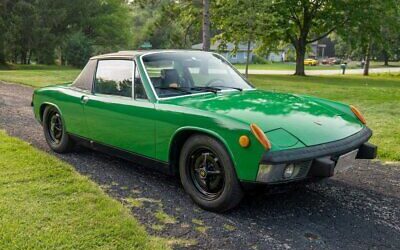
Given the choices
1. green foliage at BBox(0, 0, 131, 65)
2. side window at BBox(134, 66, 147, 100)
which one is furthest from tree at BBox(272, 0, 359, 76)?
side window at BBox(134, 66, 147, 100)

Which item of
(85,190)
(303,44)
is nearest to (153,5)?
(303,44)

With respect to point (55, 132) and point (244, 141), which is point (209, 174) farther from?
point (55, 132)

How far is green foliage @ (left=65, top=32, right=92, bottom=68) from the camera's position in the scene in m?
39.6

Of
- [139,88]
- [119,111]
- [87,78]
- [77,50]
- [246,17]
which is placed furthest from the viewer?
[77,50]

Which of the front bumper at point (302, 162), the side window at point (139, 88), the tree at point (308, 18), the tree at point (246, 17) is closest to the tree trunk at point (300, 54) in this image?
the tree at point (308, 18)

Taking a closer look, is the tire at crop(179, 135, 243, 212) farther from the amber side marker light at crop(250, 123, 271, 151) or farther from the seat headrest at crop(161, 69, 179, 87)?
the seat headrest at crop(161, 69, 179, 87)

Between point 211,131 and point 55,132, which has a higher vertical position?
point 211,131

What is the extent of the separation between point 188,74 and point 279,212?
186cm

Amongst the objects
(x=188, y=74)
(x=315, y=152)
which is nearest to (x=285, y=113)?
(x=315, y=152)

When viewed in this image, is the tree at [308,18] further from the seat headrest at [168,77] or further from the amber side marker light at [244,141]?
the amber side marker light at [244,141]

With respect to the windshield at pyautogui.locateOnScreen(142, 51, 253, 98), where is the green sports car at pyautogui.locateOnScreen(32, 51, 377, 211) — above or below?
below

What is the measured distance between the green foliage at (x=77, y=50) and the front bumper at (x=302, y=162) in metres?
38.6

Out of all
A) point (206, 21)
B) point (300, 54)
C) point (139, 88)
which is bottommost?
point (139, 88)

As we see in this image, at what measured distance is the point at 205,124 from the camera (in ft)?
11.9
